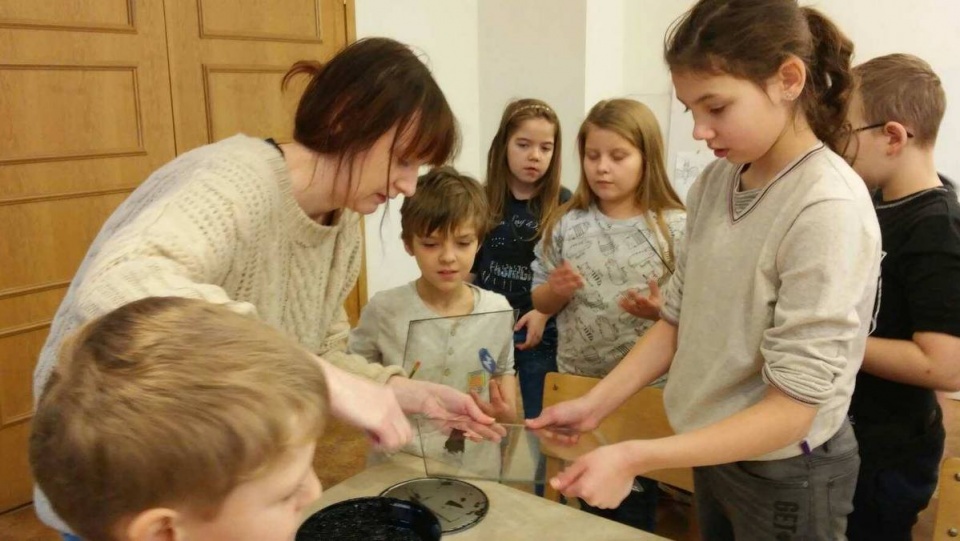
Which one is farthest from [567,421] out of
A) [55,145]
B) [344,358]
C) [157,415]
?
[55,145]

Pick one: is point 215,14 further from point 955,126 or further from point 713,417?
point 955,126

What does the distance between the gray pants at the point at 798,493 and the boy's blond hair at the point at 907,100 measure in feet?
1.99

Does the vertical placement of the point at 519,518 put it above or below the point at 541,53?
below

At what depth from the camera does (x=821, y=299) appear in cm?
91

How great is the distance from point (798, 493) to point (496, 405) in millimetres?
500

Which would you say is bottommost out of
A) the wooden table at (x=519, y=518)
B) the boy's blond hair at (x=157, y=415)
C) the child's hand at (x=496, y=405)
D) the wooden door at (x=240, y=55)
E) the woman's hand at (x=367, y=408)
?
the wooden table at (x=519, y=518)

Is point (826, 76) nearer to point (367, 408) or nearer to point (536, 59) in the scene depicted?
point (367, 408)

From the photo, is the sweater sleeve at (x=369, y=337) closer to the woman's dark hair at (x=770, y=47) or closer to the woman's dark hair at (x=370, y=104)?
the woman's dark hair at (x=370, y=104)

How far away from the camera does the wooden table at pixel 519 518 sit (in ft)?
3.37

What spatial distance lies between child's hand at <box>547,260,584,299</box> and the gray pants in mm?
741

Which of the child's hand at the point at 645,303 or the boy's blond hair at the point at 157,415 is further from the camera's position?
the child's hand at the point at 645,303

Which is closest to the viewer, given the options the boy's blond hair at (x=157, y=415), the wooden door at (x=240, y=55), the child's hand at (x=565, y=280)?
the boy's blond hair at (x=157, y=415)

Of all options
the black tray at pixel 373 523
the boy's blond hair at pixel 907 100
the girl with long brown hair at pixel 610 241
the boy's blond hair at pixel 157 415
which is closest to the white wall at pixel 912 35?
the girl with long brown hair at pixel 610 241

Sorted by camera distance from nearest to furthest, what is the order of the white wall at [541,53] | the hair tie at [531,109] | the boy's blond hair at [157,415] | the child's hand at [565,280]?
the boy's blond hair at [157,415]
the child's hand at [565,280]
the hair tie at [531,109]
the white wall at [541,53]
